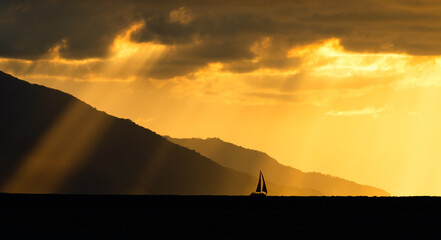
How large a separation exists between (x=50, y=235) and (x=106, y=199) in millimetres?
40705

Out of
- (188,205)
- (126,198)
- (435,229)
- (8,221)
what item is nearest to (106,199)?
(126,198)

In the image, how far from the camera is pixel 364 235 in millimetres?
55156

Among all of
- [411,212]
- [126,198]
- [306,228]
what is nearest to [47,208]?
[126,198]

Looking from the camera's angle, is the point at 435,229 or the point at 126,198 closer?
the point at 435,229

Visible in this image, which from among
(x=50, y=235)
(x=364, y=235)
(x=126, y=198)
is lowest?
(x=50, y=235)

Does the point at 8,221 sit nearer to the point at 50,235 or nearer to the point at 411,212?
the point at 50,235

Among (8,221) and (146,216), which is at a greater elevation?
(146,216)

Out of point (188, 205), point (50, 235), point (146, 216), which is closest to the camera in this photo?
point (50, 235)

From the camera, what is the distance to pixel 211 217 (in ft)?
236

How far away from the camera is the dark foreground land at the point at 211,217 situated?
185ft

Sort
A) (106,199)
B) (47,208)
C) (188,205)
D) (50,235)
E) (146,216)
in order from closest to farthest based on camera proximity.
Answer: (50,235), (146,216), (47,208), (188,205), (106,199)

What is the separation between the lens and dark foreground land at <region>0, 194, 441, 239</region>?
56.4 m

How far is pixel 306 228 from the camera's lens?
60.8 metres

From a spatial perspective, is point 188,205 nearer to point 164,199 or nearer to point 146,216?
point 164,199
